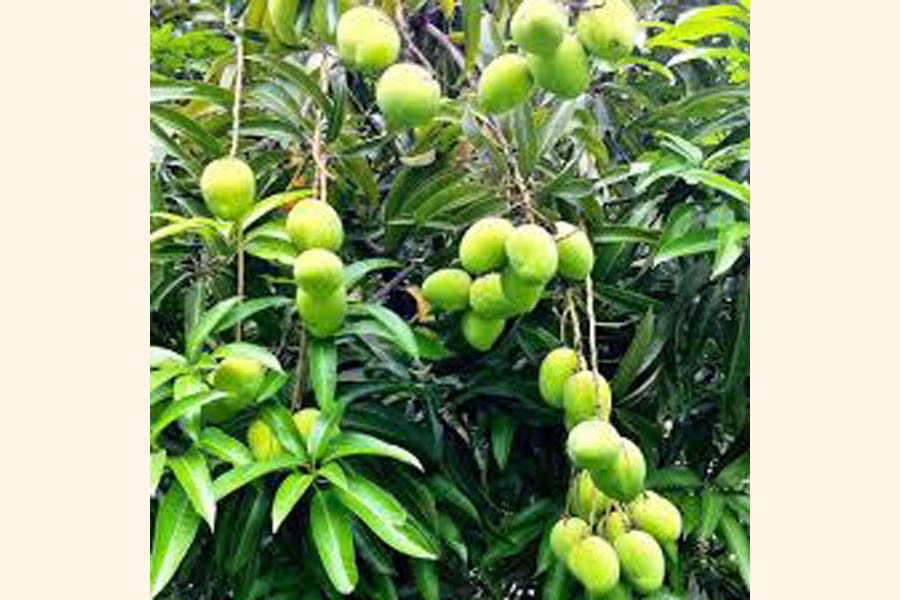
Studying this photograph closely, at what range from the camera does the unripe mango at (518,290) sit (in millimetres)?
992

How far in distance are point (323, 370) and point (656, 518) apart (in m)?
0.33

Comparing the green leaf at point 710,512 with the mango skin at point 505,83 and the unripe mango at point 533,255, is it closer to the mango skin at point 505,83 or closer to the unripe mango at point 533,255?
the unripe mango at point 533,255

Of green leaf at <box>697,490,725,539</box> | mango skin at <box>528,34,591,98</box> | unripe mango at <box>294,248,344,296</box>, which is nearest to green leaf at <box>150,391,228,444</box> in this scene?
unripe mango at <box>294,248,344,296</box>

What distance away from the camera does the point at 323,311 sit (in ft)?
3.35

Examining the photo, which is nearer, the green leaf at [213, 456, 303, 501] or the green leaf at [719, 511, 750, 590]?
the green leaf at [213, 456, 303, 501]

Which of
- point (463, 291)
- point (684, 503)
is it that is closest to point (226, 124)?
point (463, 291)

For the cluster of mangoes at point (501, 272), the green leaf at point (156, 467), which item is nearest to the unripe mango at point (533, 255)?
the cluster of mangoes at point (501, 272)

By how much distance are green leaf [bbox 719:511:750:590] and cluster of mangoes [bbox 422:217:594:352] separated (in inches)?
12.3

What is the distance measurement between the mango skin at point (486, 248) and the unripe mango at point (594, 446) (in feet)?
0.58

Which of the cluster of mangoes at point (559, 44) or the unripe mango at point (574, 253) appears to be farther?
the unripe mango at point (574, 253)

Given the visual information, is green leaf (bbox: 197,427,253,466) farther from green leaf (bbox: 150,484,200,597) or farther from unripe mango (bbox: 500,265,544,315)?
unripe mango (bbox: 500,265,544,315)

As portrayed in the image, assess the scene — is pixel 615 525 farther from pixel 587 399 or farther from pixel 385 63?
pixel 385 63

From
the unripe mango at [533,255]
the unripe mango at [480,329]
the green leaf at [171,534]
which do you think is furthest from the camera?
the unripe mango at [480,329]

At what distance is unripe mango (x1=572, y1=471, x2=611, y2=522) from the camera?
1.03m
